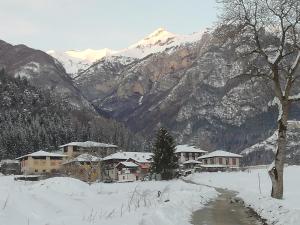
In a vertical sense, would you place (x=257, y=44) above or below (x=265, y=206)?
above

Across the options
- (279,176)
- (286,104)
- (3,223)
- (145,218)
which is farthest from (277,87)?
(3,223)

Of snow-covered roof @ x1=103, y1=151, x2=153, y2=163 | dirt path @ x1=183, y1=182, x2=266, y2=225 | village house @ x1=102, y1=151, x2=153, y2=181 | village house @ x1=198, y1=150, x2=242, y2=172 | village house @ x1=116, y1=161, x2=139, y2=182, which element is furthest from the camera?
village house @ x1=198, y1=150, x2=242, y2=172

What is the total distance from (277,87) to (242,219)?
8516mm

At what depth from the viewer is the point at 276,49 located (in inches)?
1147

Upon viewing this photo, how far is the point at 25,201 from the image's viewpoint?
17984 mm

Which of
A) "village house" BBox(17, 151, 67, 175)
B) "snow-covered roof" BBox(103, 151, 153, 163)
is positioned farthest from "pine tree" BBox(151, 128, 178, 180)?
"village house" BBox(17, 151, 67, 175)

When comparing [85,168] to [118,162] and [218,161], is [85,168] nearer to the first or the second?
[118,162]

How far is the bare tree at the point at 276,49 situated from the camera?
27422mm

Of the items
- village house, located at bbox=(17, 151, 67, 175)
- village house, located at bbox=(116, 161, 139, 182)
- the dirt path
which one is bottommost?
the dirt path

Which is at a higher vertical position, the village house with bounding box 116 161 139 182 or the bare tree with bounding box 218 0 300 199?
the bare tree with bounding box 218 0 300 199

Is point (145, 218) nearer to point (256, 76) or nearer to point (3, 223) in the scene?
point (3, 223)

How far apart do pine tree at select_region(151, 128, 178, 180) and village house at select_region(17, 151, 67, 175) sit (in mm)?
74818

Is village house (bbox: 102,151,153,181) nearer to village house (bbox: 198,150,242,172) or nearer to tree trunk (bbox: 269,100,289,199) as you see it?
village house (bbox: 198,150,242,172)

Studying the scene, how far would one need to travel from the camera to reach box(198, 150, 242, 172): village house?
16300cm
